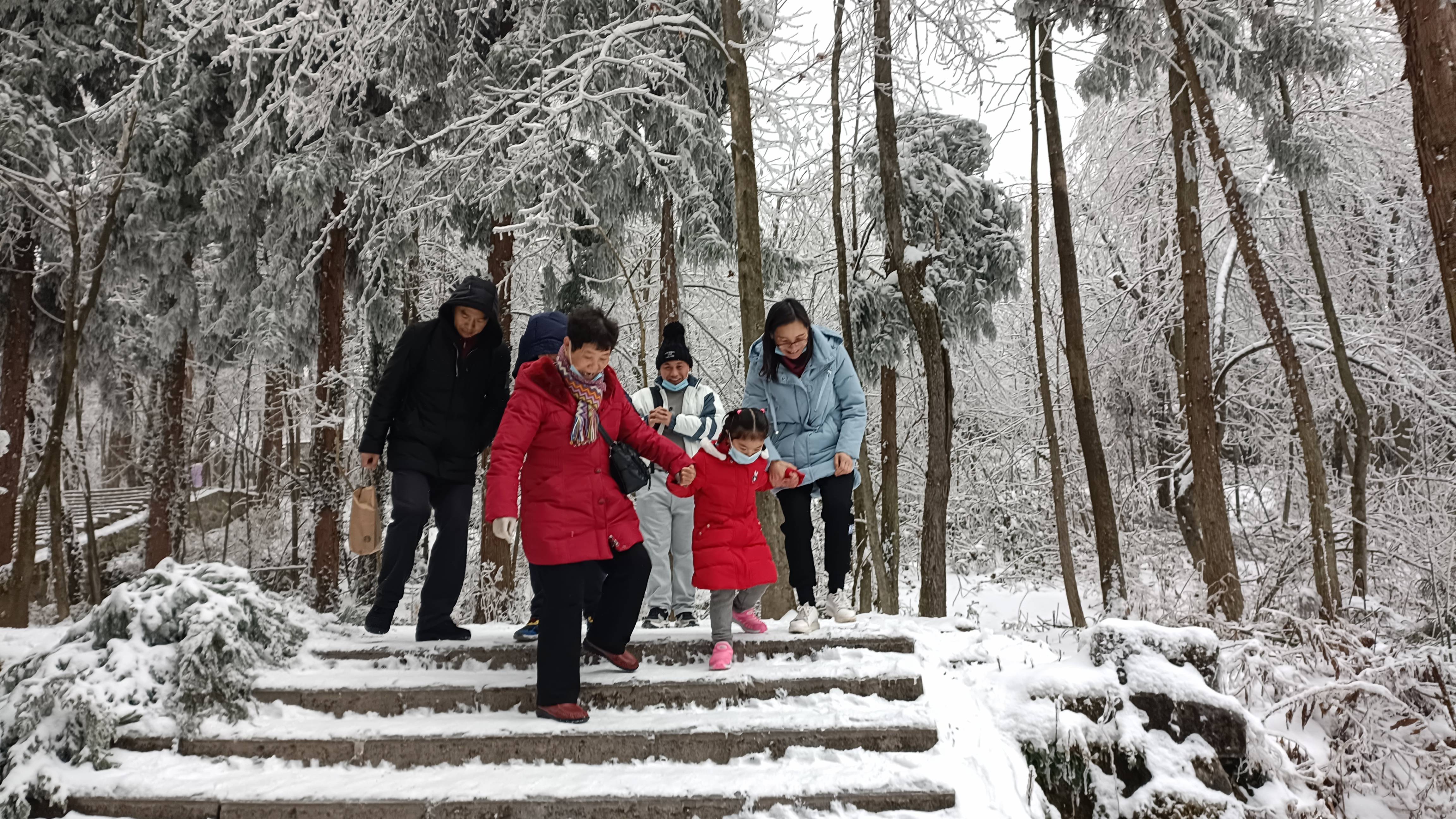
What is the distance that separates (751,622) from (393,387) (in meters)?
2.30

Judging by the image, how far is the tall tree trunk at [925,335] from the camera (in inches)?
286

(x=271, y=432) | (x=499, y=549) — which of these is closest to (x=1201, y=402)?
(x=499, y=549)

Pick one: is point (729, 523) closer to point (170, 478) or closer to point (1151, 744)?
point (1151, 744)

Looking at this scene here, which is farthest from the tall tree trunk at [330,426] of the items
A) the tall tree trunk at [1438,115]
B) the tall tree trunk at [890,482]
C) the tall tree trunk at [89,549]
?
the tall tree trunk at [1438,115]

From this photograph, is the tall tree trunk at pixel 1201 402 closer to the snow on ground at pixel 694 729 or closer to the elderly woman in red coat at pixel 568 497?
the snow on ground at pixel 694 729

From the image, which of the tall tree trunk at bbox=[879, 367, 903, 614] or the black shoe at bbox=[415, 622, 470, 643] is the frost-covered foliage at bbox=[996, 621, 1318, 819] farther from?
the tall tree trunk at bbox=[879, 367, 903, 614]

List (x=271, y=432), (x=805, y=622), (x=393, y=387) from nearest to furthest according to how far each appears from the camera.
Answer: (x=393, y=387)
(x=805, y=622)
(x=271, y=432)

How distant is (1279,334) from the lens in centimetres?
877

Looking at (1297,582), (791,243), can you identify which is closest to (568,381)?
(791,243)

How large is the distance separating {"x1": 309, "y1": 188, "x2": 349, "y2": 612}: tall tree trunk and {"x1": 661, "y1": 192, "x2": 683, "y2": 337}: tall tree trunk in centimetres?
408

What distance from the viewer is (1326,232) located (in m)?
11.3

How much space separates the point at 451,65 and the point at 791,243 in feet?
15.9

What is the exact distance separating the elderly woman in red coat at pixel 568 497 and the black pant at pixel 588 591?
0.02 m

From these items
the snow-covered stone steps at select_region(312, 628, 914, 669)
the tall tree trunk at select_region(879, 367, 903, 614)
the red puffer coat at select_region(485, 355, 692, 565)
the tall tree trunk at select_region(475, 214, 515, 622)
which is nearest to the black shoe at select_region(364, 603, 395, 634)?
the snow-covered stone steps at select_region(312, 628, 914, 669)
